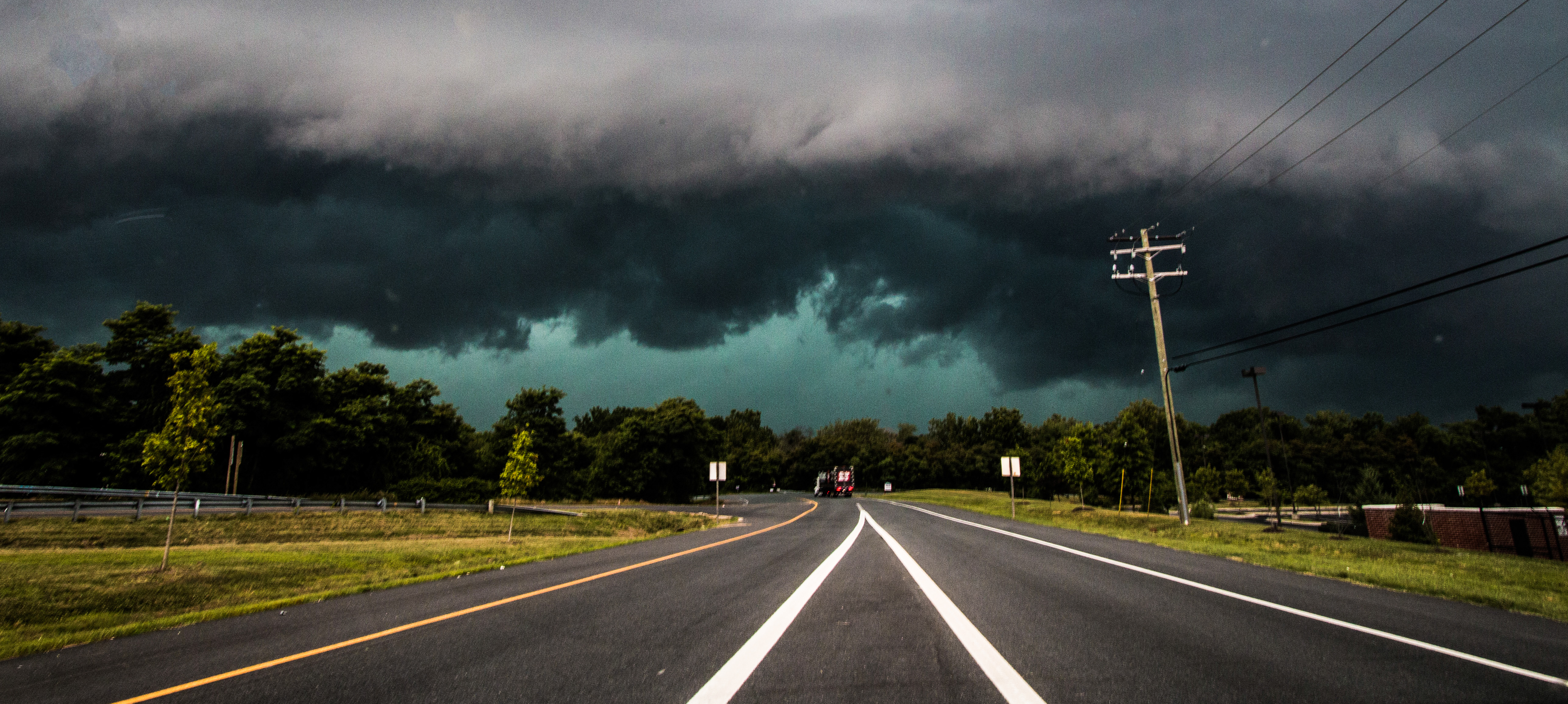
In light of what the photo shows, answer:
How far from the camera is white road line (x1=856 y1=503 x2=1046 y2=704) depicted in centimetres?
416

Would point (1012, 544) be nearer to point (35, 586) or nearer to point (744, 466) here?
point (35, 586)

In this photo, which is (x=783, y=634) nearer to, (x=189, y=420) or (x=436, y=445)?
(x=189, y=420)

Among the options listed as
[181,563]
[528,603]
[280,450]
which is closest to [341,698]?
[528,603]

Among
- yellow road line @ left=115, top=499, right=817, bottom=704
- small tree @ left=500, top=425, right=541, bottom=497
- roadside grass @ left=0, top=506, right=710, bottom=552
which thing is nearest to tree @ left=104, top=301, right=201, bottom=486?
roadside grass @ left=0, top=506, right=710, bottom=552

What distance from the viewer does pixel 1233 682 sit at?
4445mm

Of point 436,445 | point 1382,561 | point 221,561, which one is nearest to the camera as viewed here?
point 1382,561

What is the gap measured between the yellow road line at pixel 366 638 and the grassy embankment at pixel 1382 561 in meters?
11.6

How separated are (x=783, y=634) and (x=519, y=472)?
991 inches

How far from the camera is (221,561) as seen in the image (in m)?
14.9

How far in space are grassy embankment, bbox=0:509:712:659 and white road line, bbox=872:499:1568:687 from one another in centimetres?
1161

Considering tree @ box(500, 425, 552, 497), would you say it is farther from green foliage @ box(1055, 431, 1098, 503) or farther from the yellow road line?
green foliage @ box(1055, 431, 1098, 503)

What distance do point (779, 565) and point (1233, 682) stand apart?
8369 millimetres

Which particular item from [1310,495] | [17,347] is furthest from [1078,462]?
[17,347]

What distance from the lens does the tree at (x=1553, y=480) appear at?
38375mm
